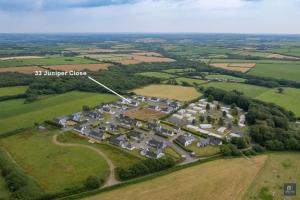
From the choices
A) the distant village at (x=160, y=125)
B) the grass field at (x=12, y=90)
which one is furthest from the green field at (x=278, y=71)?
the grass field at (x=12, y=90)

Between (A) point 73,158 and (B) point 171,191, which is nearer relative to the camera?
(B) point 171,191

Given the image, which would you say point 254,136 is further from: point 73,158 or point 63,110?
point 63,110

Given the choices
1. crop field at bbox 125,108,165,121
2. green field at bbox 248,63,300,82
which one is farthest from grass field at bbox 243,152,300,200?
green field at bbox 248,63,300,82

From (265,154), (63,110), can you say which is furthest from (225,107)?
(63,110)

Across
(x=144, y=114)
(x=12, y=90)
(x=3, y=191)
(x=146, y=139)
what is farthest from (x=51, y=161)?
(x=12, y=90)

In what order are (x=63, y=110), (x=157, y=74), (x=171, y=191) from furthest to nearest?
(x=157, y=74), (x=63, y=110), (x=171, y=191)

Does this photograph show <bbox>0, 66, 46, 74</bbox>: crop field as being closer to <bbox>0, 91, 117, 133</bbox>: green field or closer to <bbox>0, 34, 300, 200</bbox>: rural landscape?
<bbox>0, 34, 300, 200</bbox>: rural landscape
